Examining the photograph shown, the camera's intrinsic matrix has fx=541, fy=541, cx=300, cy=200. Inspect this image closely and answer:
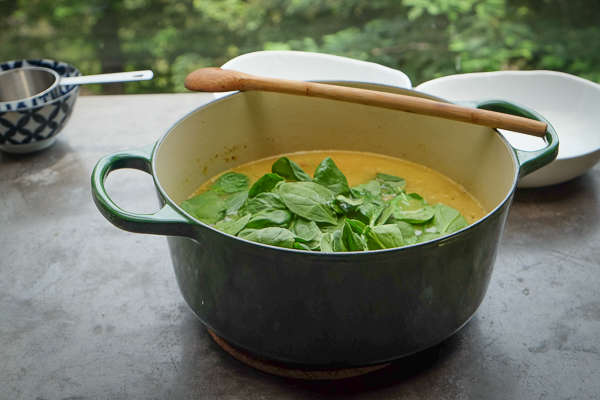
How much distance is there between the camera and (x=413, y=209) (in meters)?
0.82

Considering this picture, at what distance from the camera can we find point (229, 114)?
0.87 metres

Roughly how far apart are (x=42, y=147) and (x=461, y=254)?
37.1 inches

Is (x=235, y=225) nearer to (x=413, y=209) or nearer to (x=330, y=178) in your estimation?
(x=330, y=178)

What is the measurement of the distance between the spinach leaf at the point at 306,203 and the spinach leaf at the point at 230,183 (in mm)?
184

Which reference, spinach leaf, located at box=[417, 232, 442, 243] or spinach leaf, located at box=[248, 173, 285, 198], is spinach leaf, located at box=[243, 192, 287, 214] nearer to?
spinach leaf, located at box=[248, 173, 285, 198]

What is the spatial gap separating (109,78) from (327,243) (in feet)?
Answer: 2.21

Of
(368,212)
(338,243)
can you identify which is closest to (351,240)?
(338,243)

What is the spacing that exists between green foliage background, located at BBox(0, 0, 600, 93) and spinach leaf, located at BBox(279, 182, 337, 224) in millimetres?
1767

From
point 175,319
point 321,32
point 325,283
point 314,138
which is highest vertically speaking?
point 325,283

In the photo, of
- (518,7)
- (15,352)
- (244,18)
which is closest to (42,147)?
(15,352)

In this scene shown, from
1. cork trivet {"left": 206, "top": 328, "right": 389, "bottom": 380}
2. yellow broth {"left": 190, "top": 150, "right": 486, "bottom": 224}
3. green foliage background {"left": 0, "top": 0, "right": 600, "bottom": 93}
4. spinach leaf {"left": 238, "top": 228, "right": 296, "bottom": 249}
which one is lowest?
green foliage background {"left": 0, "top": 0, "right": 600, "bottom": 93}

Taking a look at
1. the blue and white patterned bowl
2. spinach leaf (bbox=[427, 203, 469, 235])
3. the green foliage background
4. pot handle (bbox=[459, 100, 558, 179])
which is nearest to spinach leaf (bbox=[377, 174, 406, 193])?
spinach leaf (bbox=[427, 203, 469, 235])

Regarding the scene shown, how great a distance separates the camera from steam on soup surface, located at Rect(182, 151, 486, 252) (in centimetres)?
62

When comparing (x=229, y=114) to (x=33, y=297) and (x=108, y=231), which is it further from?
(x=33, y=297)
